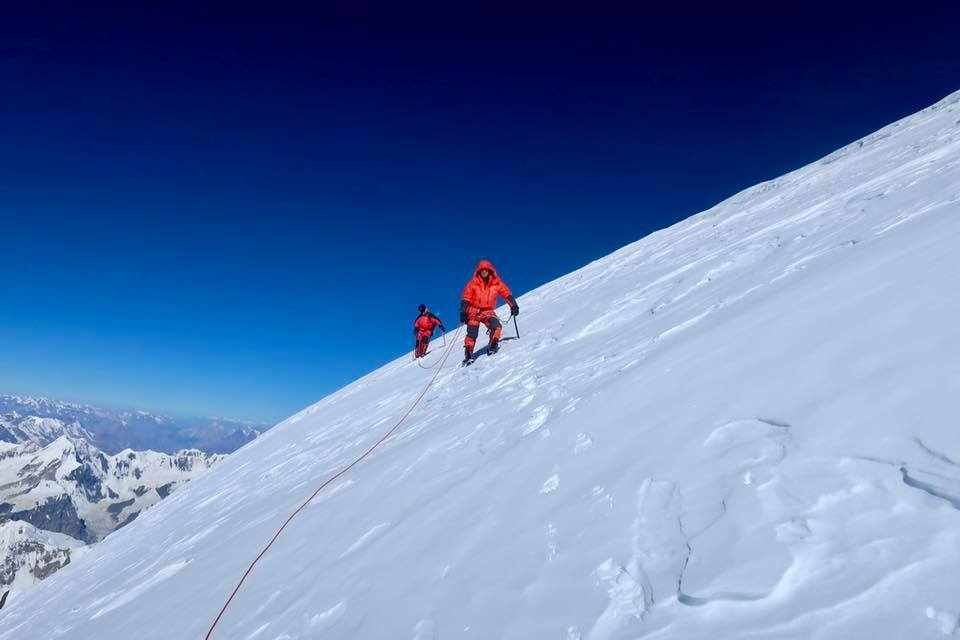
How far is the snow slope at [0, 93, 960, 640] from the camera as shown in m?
1.96

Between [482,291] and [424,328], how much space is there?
244 inches

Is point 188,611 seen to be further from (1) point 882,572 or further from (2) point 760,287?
(2) point 760,287

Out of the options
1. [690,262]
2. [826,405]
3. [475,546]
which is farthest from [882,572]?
[690,262]

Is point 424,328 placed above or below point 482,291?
above

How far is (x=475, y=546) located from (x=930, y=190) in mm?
7375

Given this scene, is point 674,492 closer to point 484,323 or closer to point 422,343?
point 484,323

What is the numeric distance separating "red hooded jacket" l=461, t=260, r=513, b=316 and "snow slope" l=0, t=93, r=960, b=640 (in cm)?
187

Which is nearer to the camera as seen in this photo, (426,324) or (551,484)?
(551,484)

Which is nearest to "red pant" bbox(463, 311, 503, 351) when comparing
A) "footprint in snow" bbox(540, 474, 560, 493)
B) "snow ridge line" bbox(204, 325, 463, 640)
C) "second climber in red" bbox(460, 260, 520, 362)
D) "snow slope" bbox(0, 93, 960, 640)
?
"second climber in red" bbox(460, 260, 520, 362)

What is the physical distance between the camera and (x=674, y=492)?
276cm

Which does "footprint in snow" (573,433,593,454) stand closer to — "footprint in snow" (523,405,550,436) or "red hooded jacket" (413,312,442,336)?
"footprint in snow" (523,405,550,436)

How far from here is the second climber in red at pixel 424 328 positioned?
1602 cm

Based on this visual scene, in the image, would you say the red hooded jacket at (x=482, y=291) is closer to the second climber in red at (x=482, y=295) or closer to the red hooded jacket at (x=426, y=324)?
the second climber in red at (x=482, y=295)

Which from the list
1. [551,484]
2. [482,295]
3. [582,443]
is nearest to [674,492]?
[551,484]
